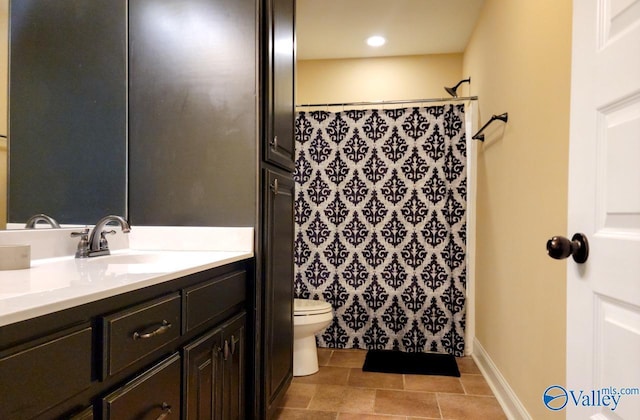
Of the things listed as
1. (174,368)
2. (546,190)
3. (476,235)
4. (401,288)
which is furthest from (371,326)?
(174,368)

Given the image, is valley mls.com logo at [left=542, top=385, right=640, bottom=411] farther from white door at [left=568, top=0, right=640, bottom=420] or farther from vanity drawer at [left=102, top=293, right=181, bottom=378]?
vanity drawer at [left=102, top=293, right=181, bottom=378]

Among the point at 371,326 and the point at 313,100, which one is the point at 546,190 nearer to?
the point at 371,326

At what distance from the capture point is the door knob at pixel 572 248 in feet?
2.83

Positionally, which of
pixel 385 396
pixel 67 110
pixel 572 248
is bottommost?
pixel 385 396

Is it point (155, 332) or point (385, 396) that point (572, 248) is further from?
point (385, 396)

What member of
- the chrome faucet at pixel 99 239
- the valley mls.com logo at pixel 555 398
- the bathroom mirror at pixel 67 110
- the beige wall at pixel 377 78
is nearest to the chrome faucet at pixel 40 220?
the bathroom mirror at pixel 67 110

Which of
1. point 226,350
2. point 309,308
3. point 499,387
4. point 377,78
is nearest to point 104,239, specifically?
point 226,350

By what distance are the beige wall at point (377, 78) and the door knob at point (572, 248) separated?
9.48 ft

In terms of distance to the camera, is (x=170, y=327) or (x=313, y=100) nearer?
(x=170, y=327)

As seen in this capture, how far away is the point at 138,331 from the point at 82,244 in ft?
2.38

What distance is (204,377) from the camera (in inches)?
52.5

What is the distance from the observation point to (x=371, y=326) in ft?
10.3

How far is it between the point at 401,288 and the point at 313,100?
1827mm

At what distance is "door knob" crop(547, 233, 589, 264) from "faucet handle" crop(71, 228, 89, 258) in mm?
1510
